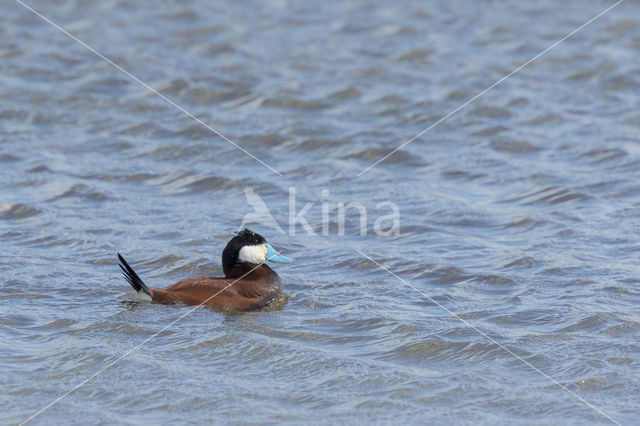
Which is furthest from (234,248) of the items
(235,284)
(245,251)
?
(235,284)

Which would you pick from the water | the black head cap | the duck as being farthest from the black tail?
the black head cap

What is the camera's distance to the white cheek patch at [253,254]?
7941 millimetres

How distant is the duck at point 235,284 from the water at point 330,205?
4.3 inches

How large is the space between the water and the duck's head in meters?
0.36

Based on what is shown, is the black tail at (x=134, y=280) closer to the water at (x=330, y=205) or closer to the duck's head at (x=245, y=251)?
the water at (x=330, y=205)

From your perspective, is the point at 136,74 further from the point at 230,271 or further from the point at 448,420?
the point at 448,420

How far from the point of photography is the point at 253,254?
797cm

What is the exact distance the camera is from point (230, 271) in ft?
26.0

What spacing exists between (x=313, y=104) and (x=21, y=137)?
11.3ft

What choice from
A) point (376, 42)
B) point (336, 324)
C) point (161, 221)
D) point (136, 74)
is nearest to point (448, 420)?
point (336, 324)

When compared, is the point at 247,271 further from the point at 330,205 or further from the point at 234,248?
the point at 330,205

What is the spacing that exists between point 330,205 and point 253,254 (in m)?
2.18

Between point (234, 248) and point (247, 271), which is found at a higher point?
point (234, 248)

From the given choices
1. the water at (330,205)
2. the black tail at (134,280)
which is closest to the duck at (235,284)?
the black tail at (134,280)
